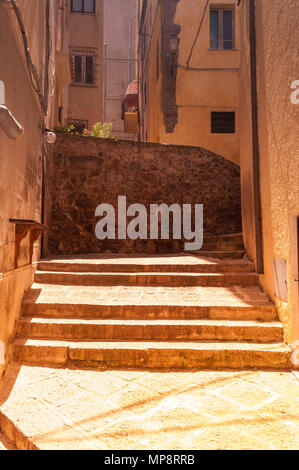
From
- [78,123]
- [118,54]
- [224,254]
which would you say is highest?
[118,54]

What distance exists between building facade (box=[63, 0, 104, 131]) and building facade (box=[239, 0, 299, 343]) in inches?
459

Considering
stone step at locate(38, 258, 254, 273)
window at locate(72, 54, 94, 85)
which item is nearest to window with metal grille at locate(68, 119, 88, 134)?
window at locate(72, 54, 94, 85)

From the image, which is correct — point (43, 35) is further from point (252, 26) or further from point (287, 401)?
point (287, 401)

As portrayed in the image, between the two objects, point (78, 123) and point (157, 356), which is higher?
point (78, 123)

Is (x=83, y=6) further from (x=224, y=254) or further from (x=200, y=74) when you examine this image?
(x=224, y=254)

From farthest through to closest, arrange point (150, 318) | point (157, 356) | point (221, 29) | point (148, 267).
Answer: point (221, 29) < point (148, 267) < point (150, 318) < point (157, 356)

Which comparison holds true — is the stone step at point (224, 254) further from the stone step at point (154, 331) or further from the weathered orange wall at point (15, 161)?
the weathered orange wall at point (15, 161)

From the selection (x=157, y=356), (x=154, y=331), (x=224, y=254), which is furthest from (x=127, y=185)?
(x=157, y=356)

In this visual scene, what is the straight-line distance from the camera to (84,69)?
51.8ft

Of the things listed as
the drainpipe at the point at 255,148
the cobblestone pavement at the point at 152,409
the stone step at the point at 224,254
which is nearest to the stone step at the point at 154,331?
the cobblestone pavement at the point at 152,409

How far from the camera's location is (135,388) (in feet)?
9.60

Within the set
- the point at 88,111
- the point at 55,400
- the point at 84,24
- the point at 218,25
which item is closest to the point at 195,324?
the point at 55,400

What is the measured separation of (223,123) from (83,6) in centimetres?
1017
